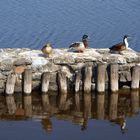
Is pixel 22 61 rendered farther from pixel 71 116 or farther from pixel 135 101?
pixel 135 101

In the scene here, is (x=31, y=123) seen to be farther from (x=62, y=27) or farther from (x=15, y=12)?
(x=15, y=12)

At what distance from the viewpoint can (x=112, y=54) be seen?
83.1 feet

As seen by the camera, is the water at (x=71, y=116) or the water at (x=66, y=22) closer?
the water at (x=71, y=116)

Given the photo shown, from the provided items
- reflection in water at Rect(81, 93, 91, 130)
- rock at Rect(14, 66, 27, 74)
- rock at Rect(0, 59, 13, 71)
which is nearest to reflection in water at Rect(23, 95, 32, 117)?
rock at Rect(14, 66, 27, 74)

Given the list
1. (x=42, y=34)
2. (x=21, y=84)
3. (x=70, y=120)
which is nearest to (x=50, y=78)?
(x=21, y=84)

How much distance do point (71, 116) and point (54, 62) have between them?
10.3 ft

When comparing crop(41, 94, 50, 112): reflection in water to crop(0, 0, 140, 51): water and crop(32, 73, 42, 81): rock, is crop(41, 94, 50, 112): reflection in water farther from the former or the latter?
crop(0, 0, 140, 51): water

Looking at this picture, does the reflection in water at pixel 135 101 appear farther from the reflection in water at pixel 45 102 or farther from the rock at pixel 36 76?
the rock at pixel 36 76

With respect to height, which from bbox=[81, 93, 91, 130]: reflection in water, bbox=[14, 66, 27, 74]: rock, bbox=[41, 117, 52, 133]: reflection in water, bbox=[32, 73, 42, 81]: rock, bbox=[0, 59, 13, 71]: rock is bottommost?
bbox=[41, 117, 52, 133]: reflection in water

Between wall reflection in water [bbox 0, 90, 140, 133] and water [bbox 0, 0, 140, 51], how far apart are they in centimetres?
909

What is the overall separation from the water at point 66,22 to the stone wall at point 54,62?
Answer: 7.78m

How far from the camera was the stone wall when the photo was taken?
2425 cm

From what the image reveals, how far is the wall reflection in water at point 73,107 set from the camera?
22.4m

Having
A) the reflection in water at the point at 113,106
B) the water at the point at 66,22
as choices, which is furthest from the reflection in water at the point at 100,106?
the water at the point at 66,22
